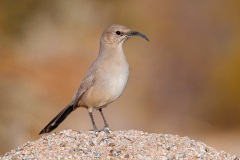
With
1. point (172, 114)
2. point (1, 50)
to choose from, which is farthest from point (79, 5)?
point (172, 114)

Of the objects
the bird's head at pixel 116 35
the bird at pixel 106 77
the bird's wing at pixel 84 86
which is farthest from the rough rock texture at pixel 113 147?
the bird's head at pixel 116 35

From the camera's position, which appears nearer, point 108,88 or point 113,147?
point 113,147

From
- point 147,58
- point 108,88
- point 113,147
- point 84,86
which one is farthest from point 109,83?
point 147,58

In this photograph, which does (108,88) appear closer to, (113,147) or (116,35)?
(116,35)

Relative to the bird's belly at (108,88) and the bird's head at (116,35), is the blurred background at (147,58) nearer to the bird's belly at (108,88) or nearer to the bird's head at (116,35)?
the bird's head at (116,35)

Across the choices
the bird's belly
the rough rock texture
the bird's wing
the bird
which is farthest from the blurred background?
the rough rock texture

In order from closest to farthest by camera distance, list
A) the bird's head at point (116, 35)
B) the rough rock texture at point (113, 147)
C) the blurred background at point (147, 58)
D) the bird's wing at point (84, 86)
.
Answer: the rough rock texture at point (113, 147)
the bird's wing at point (84, 86)
the bird's head at point (116, 35)
the blurred background at point (147, 58)
